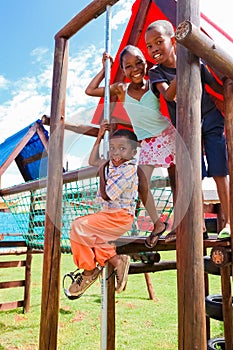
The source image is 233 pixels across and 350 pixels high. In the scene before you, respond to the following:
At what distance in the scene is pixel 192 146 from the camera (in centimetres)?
138

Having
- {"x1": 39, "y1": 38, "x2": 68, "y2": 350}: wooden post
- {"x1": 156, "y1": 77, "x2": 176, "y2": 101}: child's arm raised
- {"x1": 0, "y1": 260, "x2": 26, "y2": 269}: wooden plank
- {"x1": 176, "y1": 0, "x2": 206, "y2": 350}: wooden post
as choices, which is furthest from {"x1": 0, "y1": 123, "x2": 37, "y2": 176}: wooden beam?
{"x1": 176, "y1": 0, "x2": 206, "y2": 350}: wooden post

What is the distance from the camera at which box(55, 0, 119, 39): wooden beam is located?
222 cm

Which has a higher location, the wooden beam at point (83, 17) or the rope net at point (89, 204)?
the wooden beam at point (83, 17)

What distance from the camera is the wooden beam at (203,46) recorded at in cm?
134

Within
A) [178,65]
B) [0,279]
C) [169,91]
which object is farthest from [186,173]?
[0,279]

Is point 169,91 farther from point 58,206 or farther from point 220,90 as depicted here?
point 58,206

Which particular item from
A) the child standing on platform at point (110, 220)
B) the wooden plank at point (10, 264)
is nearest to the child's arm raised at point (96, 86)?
the child standing on platform at point (110, 220)

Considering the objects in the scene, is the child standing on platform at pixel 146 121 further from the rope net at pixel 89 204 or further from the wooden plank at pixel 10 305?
the wooden plank at pixel 10 305

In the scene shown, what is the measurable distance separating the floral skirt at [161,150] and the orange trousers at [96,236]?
38 cm

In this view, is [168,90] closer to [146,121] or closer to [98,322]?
[146,121]

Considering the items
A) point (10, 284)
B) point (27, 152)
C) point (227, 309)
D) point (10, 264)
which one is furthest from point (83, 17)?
point (27, 152)

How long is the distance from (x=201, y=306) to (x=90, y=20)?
182 cm

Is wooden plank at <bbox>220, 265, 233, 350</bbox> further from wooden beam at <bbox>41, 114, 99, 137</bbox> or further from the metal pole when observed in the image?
wooden beam at <bbox>41, 114, 99, 137</bbox>

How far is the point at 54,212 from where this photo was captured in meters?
2.23
